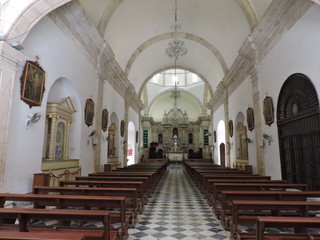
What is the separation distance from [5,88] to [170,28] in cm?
968

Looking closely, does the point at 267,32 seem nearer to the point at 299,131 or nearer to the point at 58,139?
the point at 299,131

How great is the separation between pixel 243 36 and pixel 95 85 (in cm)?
658

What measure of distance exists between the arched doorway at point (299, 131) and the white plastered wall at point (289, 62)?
Result: 235 millimetres

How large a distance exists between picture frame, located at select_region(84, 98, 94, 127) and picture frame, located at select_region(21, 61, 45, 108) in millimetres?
2515

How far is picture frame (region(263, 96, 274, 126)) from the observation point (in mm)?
7234

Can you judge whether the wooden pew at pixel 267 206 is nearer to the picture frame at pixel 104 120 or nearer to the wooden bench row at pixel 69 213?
the wooden bench row at pixel 69 213

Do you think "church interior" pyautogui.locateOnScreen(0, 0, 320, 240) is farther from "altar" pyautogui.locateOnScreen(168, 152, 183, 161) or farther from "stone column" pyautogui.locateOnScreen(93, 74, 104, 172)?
"altar" pyautogui.locateOnScreen(168, 152, 183, 161)

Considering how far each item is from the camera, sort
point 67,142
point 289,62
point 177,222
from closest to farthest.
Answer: point 177,222 < point 289,62 < point 67,142

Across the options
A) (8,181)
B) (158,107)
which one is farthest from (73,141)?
(158,107)

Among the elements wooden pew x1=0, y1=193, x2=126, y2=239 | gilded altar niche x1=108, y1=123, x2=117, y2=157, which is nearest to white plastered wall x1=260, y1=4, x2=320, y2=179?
wooden pew x1=0, y1=193, x2=126, y2=239

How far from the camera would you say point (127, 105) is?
1418 cm

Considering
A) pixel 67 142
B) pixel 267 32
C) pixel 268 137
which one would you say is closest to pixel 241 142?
pixel 268 137

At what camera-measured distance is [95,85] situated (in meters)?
8.93

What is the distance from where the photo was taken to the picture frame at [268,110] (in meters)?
7.23
